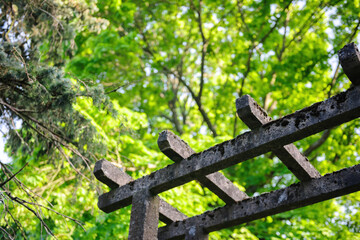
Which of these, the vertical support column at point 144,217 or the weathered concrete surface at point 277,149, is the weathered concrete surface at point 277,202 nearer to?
the weathered concrete surface at point 277,149

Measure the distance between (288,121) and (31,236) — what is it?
19.2 ft

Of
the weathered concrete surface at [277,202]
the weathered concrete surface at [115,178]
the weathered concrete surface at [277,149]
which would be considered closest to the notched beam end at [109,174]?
the weathered concrete surface at [115,178]

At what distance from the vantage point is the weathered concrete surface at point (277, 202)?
302 centimetres

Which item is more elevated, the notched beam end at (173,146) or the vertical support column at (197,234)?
the notched beam end at (173,146)

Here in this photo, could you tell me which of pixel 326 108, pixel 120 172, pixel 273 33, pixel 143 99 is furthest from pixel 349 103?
pixel 143 99

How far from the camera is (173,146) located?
9.84 ft

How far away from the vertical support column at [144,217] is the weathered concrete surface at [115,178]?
30 cm

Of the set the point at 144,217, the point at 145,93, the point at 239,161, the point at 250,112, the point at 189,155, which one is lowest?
the point at 144,217

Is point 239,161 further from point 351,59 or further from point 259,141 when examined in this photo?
point 351,59

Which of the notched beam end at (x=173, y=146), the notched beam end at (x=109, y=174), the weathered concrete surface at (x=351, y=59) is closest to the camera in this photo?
the weathered concrete surface at (x=351, y=59)

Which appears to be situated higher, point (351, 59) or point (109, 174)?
point (109, 174)

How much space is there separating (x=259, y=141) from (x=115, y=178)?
4.86 feet

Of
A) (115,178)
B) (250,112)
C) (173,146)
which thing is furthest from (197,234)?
(250,112)

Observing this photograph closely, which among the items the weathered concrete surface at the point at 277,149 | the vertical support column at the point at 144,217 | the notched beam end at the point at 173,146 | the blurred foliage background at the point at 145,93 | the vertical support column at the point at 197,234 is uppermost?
the blurred foliage background at the point at 145,93
